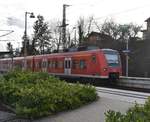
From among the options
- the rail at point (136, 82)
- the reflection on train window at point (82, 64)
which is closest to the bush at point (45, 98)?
the rail at point (136, 82)

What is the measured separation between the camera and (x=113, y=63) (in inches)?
1259

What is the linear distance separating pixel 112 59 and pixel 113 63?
1.07ft

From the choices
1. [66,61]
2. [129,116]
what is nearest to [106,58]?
[66,61]

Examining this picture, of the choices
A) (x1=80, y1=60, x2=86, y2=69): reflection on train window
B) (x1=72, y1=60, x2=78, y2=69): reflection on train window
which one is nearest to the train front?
(x1=80, y1=60, x2=86, y2=69): reflection on train window

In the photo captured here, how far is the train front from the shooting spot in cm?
3116

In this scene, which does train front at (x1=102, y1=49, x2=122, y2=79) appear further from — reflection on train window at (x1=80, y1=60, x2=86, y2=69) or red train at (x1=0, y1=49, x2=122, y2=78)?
reflection on train window at (x1=80, y1=60, x2=86, y2=69)

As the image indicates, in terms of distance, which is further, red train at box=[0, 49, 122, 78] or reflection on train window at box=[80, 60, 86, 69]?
reflection on train window at box=[80, 60, 86, 69]

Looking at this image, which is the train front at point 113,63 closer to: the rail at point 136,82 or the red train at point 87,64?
the red train at point 87,64

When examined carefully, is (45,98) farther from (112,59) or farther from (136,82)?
(112,59)

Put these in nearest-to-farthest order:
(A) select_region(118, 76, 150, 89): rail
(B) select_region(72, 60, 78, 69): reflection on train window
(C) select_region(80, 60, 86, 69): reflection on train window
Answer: (A) select_region(118, 76, 150, 89): rail < (C) select_region(80, 60, 86, 69): reflection on train window < (B) select_region(72, 60, 78, 69): reflection on train window

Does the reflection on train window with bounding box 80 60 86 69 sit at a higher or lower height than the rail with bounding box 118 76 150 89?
higher

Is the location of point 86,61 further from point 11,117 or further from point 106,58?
point 11,117

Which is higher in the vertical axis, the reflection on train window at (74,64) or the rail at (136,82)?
the reflection on train window at (74,64)

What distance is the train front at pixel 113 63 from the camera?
31164mm
